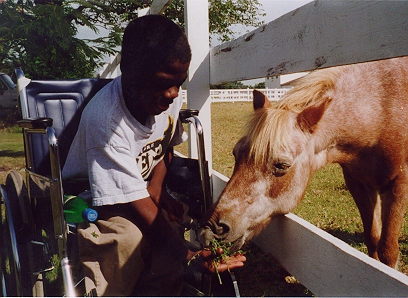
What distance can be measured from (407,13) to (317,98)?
86 cm

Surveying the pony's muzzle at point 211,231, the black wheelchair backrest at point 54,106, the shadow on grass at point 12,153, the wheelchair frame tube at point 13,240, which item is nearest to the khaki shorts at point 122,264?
the pony's muzzle at point 211,231

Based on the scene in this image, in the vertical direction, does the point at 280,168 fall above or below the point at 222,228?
above

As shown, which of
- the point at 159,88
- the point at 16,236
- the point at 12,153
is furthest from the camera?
the point at 12,153

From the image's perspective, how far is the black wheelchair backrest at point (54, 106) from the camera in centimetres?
203

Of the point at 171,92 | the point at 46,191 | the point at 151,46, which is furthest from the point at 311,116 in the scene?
the point at 46,191

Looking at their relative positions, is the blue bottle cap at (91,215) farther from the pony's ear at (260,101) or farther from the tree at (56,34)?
the tree at (56,34)

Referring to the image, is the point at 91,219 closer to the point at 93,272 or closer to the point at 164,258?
the point at 93,272

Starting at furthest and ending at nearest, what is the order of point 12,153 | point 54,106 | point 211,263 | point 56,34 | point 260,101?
point 12,153 → point 56,34 → point 54,106 → point 260,101 → point 211,263

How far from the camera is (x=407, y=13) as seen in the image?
1.00 meters

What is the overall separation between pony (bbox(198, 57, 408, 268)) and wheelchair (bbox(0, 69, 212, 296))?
1.38 ft

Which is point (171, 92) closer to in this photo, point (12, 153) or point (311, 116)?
point (311, 116)

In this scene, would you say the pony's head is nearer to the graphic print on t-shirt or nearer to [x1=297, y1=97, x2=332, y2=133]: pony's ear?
[x1=297, y1=97, x2=332, y2=133]: pony's ear

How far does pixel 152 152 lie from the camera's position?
196 centimetres

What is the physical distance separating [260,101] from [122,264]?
42.7 inches
